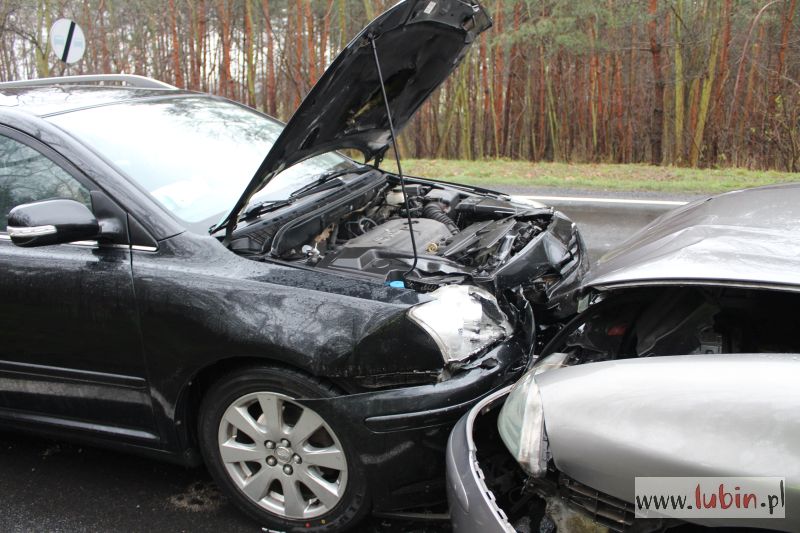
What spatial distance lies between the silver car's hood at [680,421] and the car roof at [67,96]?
106 inches

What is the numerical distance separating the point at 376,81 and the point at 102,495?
2.23 metres

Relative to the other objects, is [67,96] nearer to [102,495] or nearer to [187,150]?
[187,150]

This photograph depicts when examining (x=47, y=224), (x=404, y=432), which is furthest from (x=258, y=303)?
(x=47, y=224)

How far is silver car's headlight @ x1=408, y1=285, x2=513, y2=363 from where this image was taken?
2.45m

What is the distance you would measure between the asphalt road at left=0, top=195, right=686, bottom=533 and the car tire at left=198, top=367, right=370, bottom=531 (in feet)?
0.53

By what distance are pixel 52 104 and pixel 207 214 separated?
1.03 m

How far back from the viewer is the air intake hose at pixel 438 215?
3803 mm

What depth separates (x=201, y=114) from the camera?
12.1ft

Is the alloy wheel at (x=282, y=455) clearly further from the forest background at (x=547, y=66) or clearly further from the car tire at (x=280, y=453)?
the forest background at (x=547, y=66)

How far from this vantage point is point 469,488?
6.58ft

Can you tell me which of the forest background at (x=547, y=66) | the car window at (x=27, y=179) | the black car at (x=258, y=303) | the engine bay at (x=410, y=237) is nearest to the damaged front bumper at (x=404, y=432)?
the black car at (x=258, y=303)

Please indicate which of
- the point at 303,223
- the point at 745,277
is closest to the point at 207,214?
the point at 303,223

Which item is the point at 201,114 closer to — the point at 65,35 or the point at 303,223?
the point at 303,223

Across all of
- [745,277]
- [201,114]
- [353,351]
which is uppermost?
[201,114]
